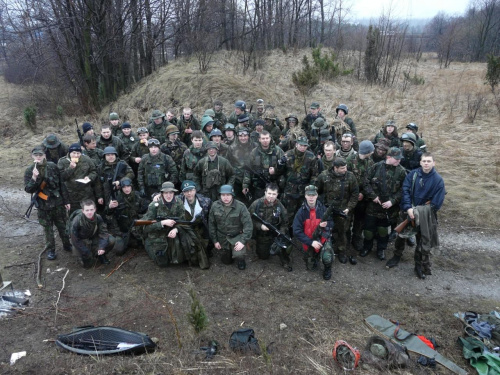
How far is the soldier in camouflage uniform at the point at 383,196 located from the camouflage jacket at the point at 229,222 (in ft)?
6.90

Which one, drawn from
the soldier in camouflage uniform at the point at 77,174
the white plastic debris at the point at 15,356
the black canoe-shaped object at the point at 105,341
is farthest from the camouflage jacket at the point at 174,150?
the white plastic debris at the point at 15,356

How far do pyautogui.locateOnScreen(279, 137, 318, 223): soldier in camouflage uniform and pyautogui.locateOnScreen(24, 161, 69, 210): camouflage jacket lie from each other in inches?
156

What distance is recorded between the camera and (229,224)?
5707 millimetres

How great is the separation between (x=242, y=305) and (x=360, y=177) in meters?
2.97

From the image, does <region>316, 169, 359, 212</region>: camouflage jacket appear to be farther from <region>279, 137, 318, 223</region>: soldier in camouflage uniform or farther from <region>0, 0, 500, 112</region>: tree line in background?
<region>0, 0, 500, 112</region>: tree line in background

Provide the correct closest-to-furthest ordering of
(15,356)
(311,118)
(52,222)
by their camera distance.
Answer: (15,356) < (52,222) < (311,118)

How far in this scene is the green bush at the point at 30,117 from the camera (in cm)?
1503

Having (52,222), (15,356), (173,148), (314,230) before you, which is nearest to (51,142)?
(52,222)

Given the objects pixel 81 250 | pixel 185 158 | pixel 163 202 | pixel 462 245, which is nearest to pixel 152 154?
pixel 185 158

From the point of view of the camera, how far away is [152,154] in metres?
6.74

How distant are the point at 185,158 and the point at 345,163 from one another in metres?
3.08

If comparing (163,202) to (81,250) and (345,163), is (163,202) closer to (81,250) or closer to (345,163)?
(81,250)

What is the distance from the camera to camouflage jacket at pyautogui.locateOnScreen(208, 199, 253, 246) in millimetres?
5691

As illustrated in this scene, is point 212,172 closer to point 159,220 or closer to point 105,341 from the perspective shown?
point 159,220
